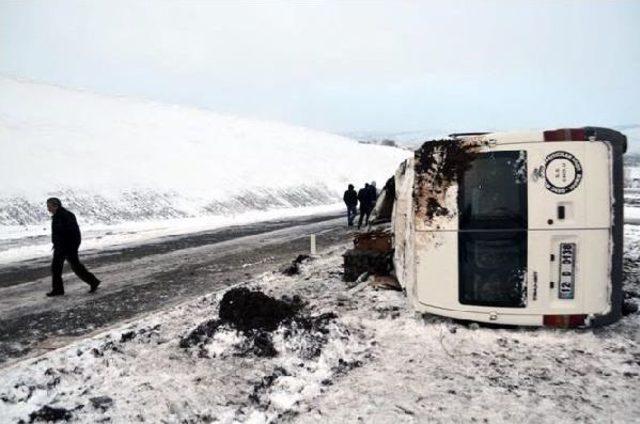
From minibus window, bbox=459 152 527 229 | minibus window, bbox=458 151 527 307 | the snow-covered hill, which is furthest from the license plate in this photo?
the snow-covered hill

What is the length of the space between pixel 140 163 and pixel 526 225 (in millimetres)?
31496

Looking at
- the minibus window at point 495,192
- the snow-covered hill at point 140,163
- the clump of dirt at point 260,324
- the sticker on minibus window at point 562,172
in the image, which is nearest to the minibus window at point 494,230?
the minibus window at point 495,192

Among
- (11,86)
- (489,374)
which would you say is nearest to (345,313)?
(489,374)

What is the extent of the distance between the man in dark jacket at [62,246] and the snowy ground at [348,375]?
3077mm

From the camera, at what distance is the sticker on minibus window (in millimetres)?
5312

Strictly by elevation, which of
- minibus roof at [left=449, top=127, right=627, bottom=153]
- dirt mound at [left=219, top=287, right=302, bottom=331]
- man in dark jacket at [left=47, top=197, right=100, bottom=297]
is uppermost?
minibus roof at [left=449, top=127, right=627, bottom=153]

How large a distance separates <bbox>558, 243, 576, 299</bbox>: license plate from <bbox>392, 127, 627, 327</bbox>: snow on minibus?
0.04ft

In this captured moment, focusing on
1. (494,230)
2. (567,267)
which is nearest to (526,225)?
(494,230)

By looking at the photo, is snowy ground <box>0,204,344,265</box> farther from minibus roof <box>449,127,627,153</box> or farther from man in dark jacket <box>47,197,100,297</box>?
minibus roof <box>449,127,627,153</box>

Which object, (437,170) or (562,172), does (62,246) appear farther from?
(562,172)

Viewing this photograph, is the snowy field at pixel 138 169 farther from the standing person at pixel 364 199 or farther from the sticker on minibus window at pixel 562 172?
the sticker on minibus window at pixel 562 172

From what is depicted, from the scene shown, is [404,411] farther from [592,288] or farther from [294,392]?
[592,288]

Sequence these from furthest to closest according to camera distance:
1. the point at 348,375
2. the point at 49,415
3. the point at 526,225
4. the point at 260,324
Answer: the point at 260,324 → the point at 526,225 → the point at 348,375 → the point at 49,415

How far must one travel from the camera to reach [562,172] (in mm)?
5324
